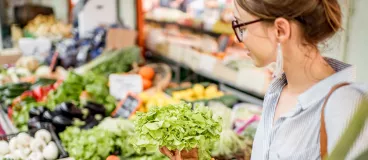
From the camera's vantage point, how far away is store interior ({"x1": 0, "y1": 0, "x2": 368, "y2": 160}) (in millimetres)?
2895

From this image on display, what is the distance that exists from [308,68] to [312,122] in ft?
0.57

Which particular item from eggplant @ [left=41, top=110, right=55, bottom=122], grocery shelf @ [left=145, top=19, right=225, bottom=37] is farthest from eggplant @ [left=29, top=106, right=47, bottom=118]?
grocery shelf @ [left=145, top=19, right=225, bottom=37]

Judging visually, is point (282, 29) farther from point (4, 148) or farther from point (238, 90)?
point (238, 90)

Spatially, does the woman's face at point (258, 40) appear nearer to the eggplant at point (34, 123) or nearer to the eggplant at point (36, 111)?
the eggplant at point (34, 123)

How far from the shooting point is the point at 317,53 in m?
1.36

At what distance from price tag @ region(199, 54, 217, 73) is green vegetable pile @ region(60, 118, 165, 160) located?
194 cm

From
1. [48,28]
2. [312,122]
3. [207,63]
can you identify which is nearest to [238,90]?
[207,63]

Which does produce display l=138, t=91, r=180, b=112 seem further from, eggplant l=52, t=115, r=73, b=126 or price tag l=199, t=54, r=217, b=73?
price tag l=199, t=54, r=217, b=73

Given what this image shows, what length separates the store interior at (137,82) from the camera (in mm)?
2895

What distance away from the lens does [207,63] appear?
5.14 metres

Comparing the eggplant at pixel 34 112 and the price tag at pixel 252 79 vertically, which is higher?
the price tag at pixel 252 79

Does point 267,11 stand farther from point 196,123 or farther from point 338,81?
point 196,123

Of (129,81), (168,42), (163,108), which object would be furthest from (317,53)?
(168,42)

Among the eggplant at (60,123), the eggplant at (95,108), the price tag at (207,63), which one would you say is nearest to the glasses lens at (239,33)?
the eggplant at (60,123)
